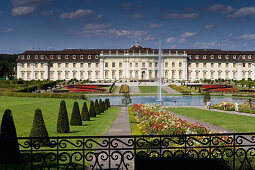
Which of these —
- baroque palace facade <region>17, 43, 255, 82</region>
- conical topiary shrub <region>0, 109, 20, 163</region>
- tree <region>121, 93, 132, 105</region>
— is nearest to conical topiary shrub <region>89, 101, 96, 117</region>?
tree <region>121, 93, 132, 105</region>

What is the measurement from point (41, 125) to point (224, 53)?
79.5 m

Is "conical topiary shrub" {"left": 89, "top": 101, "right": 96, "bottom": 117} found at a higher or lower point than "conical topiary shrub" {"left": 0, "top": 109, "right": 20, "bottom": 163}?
lower

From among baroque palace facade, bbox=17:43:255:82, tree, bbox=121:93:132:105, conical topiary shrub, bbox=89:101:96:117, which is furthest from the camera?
baroque palace facade, bbox=17:43:255:82

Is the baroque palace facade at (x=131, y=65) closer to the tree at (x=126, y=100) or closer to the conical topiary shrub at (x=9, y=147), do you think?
the tree at (x=126, y=100)

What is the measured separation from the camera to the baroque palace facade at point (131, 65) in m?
81.2

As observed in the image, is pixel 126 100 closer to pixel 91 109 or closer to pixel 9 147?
pixel 91 109

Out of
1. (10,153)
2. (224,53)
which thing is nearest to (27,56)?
(224,53)

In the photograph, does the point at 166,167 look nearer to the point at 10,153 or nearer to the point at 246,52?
the point at 10,153

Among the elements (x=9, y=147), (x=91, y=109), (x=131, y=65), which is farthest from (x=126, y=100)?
(x=131, y=65)

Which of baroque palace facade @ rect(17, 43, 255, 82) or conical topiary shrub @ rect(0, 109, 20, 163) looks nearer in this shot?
conical topiary shrub @ rect(0, 109, 20, 163)

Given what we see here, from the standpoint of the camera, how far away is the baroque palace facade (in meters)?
81.2

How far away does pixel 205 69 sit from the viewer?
82812 mm

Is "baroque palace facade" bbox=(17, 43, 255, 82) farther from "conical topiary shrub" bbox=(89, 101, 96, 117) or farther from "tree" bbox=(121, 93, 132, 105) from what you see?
"conical topiary shrub" bbox=(89, 101, 96, 117)

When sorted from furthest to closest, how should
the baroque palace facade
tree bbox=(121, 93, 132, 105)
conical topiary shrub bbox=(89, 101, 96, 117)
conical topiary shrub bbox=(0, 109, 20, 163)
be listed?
the baroque palace facade, tree bbox=(121, 93, 132, 105), conical topiary shrub bbox=(89, 101, 96, 117), conical topiary shrub bbox=(0, 109, 20, 163)
